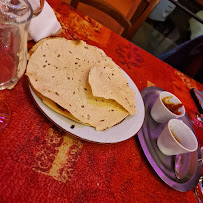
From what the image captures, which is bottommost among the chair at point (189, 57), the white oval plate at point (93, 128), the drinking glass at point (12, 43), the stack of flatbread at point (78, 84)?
the chair at point (189, 57)

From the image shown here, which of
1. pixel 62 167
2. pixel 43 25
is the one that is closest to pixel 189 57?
pixel 43 25

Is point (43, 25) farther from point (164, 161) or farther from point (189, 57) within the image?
point (189, 57)

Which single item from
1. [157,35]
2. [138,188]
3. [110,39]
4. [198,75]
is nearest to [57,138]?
[138,188]

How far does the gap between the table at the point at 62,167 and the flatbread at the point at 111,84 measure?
0.46ft

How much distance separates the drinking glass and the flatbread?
0.25 metres

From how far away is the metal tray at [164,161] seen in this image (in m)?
0.77

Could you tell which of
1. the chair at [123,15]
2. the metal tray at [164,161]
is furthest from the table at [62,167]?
the chair at [123,15]

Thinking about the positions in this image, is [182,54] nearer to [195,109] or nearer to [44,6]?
[195,109]

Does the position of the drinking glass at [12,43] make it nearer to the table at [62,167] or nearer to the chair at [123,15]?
the table at [62,167]

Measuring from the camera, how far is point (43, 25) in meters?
0.83

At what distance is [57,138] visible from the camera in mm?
677

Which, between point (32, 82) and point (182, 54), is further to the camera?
point (182, 54)

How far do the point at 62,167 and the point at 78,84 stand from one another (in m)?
0.27

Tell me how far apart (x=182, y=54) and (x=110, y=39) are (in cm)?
99
